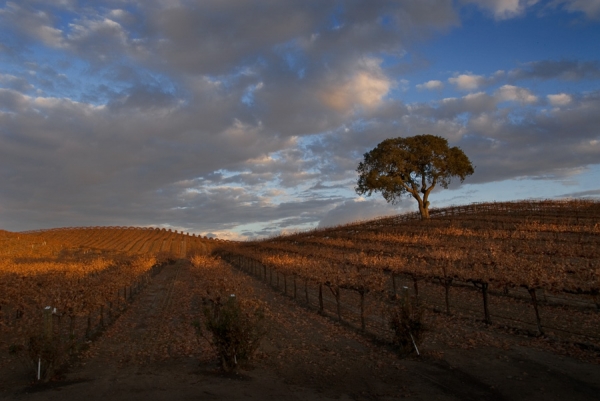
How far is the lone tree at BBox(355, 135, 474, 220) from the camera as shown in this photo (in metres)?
47.4

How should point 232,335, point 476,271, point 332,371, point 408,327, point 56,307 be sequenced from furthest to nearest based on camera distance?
point 476,271
point 56,307
point 408,327
point 332,371
point 232,335

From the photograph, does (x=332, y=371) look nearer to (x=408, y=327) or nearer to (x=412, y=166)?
(x=408, y=327)

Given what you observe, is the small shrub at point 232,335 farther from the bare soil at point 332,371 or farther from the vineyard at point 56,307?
the vineyard at point 56,307

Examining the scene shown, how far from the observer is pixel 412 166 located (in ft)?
156

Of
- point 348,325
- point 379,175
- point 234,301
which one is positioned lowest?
point 348,325

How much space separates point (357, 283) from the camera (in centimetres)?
1505

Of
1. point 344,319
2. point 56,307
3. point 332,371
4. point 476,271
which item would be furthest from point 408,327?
point 56,307

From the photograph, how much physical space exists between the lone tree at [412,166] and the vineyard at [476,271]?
3968 millimetres

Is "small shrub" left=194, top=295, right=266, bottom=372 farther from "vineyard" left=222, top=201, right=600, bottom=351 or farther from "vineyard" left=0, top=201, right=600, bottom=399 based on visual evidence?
"vineyard" left=222, top=201, right=600, bottom=351

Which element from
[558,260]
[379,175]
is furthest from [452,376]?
[379,175]

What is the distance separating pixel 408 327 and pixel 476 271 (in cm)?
701

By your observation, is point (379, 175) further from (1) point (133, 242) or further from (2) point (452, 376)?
(1) point (133, 242)

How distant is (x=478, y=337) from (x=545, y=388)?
4377 mm

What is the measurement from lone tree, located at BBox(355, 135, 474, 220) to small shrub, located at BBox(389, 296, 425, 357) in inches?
1442
